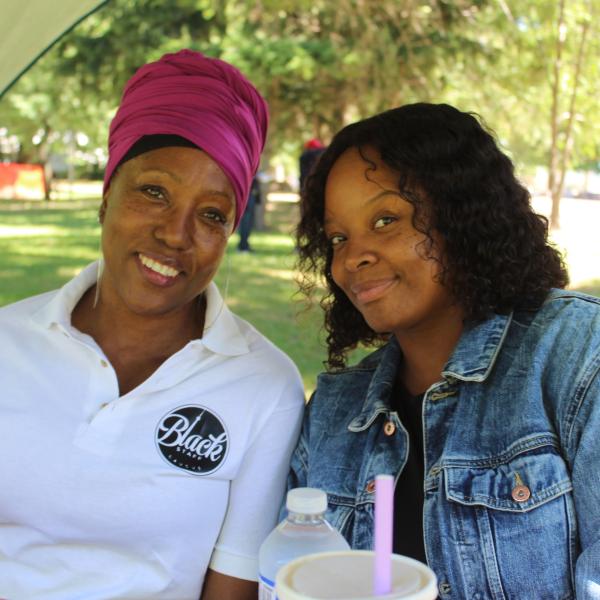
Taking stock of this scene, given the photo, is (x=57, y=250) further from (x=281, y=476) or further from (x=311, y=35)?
(x=281, y=476)

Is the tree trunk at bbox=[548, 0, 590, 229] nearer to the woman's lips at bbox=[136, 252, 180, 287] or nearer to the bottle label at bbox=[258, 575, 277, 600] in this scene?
the woman's lips at bbox=[136, 252, 180, 287]

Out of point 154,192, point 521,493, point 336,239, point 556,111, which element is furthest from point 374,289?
point 556,111

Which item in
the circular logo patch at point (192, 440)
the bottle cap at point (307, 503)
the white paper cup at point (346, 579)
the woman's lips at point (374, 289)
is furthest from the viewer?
the circular logo patch at point (192, 440)

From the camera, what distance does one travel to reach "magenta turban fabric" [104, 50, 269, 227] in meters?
2.13

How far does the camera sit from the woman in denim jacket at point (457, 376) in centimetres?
162

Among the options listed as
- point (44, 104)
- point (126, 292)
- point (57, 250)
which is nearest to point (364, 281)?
point (126, 292)

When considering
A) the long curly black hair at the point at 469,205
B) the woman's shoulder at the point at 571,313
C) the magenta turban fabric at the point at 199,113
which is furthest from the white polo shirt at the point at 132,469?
the woman's shoulder at the point at 571,313

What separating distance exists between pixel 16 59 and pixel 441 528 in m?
2.18

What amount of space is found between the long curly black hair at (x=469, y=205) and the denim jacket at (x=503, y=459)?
87 millimetres

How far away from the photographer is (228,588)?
2016mm

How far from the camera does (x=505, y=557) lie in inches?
63.9

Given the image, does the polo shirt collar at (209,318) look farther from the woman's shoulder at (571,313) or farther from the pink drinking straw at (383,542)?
the pink drinking straw at (383,542)

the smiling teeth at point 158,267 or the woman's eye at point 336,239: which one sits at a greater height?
the woman's eye at point 336,239

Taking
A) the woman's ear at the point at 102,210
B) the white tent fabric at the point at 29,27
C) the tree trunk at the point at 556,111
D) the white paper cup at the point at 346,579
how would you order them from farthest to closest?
the tree trunk at the point at 556,111 < the white tent fabric at the point at 29,27 < the woman's ear at the point at 102,210 < the white paper cup at the point at 346,579
